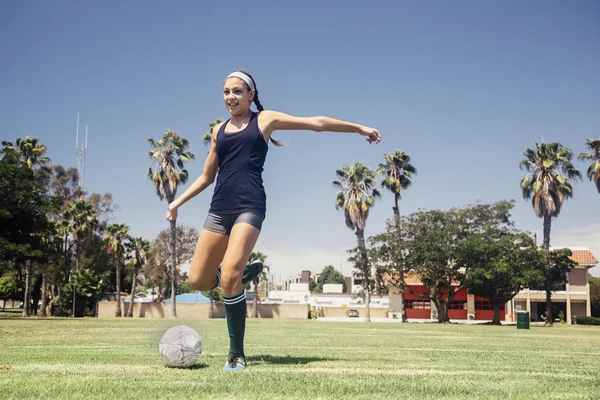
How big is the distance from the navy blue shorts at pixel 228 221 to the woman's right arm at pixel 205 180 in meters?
0.54

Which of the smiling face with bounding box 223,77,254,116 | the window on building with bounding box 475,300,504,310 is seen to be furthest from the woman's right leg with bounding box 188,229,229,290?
the window on building with bounding box 475,300,504,310


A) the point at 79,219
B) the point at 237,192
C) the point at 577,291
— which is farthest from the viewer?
the point at 577,291

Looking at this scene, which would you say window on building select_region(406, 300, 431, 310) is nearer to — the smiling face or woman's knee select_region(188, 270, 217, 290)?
woman's knee select_region(188, 270, 217, 290)

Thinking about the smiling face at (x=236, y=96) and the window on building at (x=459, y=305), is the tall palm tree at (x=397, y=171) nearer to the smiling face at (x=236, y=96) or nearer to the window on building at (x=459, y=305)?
the window on building at (x=459, y=305)

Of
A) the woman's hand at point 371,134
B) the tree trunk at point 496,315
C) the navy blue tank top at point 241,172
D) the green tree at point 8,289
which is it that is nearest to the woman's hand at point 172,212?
the navy blue tank top at point 241,172

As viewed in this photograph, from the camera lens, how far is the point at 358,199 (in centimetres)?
5709

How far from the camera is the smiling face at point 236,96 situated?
5.88 metres

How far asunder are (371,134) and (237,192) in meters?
1.52

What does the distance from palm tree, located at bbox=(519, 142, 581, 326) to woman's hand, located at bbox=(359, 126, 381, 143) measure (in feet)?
158

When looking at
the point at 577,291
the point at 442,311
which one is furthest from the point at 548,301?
the point at 577,291

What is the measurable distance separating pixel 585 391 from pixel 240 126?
154 inches

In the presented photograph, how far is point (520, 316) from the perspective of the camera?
32.3 m

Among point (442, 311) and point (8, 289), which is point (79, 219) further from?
point (442, 311)

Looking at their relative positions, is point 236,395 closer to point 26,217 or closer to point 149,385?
point 149,385
